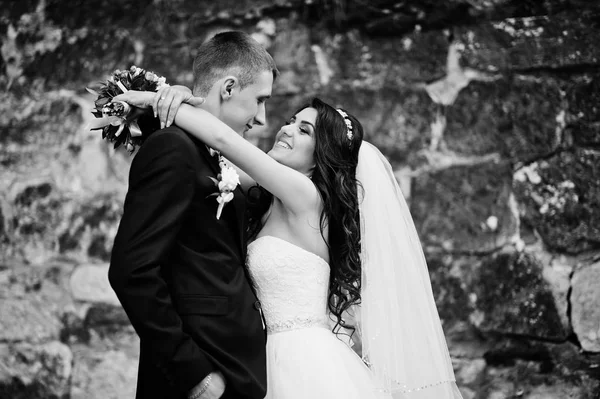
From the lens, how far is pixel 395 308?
113 inches

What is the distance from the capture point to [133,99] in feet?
8.09

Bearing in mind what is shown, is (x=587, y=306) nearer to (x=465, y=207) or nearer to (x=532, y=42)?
(x=465, y=207)

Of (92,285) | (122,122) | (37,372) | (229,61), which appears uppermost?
(229,61)

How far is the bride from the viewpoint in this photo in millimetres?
2697

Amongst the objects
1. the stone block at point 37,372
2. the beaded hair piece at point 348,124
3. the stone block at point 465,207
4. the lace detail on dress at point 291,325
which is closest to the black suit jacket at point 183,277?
the lace detail on dress at point 291,325

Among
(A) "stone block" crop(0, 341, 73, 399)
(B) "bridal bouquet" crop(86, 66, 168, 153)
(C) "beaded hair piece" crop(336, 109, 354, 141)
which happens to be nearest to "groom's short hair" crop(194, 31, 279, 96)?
(B) "bridal bouquet" crop(86, 66, 168, 153)

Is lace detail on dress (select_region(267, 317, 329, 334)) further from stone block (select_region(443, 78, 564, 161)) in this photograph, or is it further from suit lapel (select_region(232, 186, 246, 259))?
stone block (select_region(443, 78, 564, 161))

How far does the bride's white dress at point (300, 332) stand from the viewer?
8.71ft

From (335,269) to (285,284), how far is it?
1.11ft

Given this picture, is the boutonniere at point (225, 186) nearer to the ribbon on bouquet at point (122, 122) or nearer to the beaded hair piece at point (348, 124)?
the ribbon on bouquet at point (122, 122)

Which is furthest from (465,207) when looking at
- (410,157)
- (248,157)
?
(248,157)

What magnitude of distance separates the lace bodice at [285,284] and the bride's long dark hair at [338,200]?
0.61 feet

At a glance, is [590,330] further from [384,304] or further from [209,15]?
[209,15]

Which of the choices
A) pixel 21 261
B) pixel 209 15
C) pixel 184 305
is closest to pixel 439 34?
pixel 209 15
